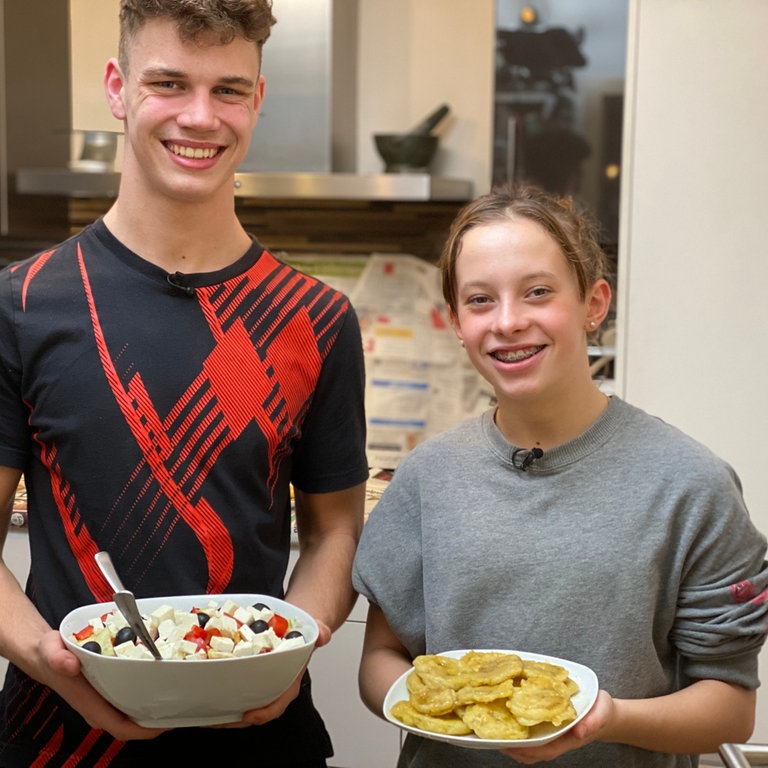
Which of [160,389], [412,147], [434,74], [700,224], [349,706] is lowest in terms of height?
[349,706]

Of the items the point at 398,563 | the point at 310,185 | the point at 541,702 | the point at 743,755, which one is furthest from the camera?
the point at 310,185

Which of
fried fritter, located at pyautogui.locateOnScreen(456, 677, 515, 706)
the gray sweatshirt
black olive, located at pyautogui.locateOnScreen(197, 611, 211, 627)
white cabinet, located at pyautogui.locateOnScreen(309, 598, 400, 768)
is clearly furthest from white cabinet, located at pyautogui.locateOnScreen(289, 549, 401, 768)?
fried fritter, located at pyautogui.locateOnScreen(456, 677, 515, 706)

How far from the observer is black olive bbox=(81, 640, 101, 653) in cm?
111

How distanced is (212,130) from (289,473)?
41 centimetres

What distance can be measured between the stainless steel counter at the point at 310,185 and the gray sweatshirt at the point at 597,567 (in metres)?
2.17

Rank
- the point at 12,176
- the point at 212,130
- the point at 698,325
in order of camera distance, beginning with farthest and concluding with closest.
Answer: the point at 12,176 < the point at 698,325 < the point at 212,130

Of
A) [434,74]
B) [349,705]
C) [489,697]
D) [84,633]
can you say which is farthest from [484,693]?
[434,74]

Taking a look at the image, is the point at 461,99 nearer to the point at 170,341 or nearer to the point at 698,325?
the point at 698,325

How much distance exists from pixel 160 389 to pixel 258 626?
0.98 ft

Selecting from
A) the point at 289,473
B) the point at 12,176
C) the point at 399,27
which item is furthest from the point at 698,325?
the point at 12,176

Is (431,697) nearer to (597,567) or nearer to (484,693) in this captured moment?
(484,693)

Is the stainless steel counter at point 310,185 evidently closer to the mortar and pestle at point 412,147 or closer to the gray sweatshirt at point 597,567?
the mortar and pestle at point 412,147

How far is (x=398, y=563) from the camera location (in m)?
1.28

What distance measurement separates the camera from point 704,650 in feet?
3.83
